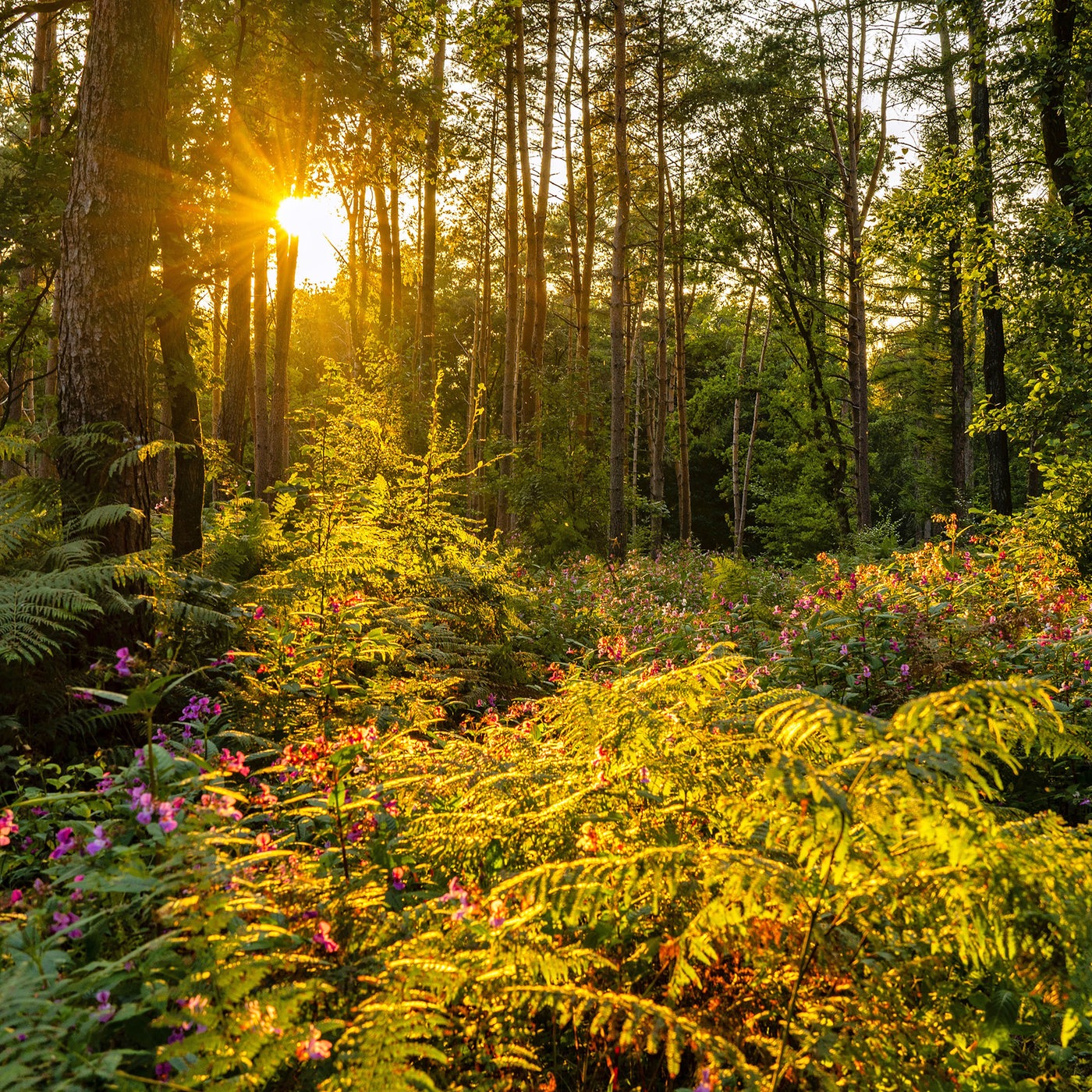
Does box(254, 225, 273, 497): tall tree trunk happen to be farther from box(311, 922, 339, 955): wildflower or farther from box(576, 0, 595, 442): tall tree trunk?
box(311, 922, 339, 955): wildflower

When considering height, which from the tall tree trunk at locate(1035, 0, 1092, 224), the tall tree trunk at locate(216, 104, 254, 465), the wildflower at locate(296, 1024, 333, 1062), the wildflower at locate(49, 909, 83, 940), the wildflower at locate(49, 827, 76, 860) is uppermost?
the tall tree trunk at locate(1035, 0, 1092, 224)

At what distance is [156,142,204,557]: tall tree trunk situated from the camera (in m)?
4.80

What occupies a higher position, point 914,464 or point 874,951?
point 914,464

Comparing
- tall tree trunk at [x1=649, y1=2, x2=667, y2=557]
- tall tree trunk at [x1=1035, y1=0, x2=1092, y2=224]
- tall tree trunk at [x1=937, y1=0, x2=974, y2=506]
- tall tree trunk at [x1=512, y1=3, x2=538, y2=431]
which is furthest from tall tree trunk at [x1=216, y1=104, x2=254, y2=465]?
tall tree trunk at [x1=937, y1=0, x2=974, y2=506]

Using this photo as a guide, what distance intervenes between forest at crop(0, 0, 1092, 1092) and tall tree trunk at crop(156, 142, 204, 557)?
4 cm

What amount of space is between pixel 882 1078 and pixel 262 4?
8.11 meters

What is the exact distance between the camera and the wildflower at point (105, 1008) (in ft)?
4.58

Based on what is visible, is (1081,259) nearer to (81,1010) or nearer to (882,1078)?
(882,1078)

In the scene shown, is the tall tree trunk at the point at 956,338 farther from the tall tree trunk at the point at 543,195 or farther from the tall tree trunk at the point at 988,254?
the tall tree trunk at the point at 543,195

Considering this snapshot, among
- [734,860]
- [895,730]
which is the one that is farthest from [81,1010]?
[895,730]

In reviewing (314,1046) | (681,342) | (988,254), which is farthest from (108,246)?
(681,342)

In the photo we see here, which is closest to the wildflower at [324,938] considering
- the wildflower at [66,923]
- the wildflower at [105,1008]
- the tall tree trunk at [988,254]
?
the wildflower at [105,1008]

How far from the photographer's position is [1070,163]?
954cm

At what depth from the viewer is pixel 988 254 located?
9953 mm
